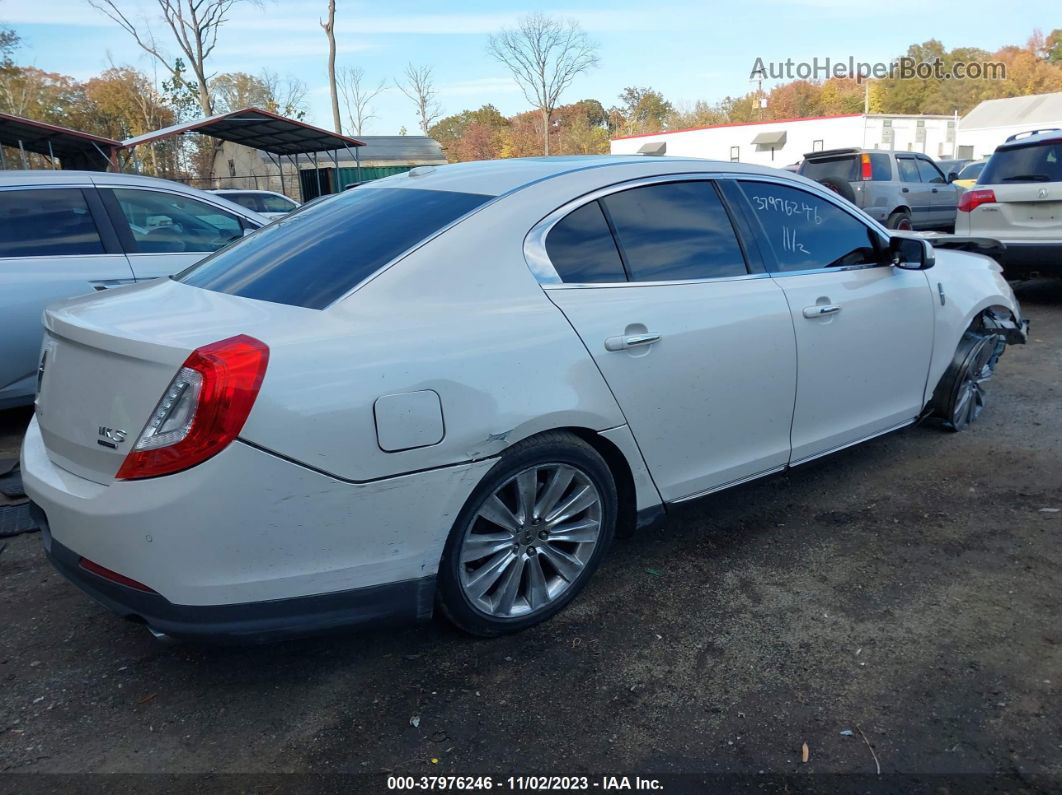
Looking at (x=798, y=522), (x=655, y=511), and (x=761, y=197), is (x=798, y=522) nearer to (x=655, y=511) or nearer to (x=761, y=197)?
(x=655, y=511)

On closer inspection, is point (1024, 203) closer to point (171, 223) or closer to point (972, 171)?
point (171, 223)

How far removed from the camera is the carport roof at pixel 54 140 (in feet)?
52.0

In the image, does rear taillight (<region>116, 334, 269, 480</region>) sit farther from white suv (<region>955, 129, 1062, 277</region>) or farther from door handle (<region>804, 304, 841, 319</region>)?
white suv (<region>955, 129, 1062, 277</region>)

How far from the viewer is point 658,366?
2.95 metres

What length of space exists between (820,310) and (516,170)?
1.47 meters

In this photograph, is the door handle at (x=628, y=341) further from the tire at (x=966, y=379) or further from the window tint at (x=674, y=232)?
the tire at (x=966, y=379)

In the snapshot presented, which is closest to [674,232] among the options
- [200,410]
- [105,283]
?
[200,410]

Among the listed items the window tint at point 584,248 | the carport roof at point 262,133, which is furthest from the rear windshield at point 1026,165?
the carport roof at point 262,133

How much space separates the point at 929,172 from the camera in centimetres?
1484

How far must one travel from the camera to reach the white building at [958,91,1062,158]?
4756 cm

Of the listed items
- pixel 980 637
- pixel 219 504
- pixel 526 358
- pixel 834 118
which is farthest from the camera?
pixel 834 118

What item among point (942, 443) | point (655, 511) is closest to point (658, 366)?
point (655, 511)

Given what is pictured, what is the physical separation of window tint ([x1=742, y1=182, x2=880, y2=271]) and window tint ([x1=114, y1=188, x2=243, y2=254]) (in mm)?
3582

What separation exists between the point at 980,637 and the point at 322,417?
7.63 ft
